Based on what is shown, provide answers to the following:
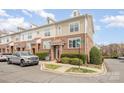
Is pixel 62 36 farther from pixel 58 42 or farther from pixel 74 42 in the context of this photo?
pixel 74 42

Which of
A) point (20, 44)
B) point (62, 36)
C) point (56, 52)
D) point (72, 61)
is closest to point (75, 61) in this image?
point (72, 61)

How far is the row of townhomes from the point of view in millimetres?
21469

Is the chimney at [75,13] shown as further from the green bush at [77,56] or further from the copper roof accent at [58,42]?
the green bush at [77,56]

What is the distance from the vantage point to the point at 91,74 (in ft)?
40.6

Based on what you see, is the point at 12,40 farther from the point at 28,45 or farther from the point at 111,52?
the point at 111,52

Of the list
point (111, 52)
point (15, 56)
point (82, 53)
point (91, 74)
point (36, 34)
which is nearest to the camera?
point (91, 74)

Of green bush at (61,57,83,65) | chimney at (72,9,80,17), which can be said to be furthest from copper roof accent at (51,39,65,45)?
chimney at (72,9,80,17)

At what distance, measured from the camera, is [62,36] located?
79.7ft

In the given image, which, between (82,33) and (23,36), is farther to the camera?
(23,36)

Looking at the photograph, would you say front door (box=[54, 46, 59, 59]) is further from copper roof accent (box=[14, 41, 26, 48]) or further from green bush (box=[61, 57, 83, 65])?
copper roof accent (box=[14, 41, 26, 48])

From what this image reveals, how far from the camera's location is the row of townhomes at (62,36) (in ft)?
70.4

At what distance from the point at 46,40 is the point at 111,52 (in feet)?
96.8
